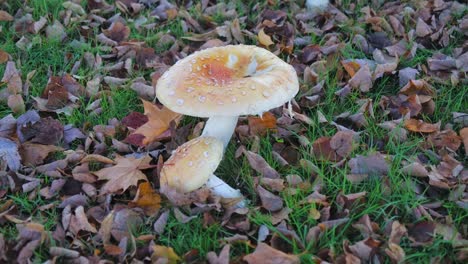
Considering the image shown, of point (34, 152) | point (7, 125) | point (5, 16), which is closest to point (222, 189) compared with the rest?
point (34, 152)

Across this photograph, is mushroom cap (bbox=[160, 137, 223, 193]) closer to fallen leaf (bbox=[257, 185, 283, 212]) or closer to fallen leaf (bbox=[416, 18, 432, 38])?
fallen leaf (bbox=[257, 185, 283, 212])

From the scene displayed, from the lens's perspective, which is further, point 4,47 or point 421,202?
point 4,47

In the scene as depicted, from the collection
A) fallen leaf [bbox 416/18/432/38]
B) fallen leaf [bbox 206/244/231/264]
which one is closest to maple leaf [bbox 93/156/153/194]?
fallen leaf [bbox 206/244/231/264]

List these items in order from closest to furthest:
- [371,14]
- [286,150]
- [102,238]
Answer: [102,238] → [286,150] → [371,14]

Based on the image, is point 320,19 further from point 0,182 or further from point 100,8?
point 0,182

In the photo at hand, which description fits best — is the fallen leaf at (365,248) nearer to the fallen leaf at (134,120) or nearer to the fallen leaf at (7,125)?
the fallen leaf at (134,120)

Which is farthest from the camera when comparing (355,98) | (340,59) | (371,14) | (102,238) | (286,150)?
(371,14)

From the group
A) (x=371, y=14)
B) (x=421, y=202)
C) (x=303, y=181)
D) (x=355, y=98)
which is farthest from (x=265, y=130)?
(x=371, y=14)

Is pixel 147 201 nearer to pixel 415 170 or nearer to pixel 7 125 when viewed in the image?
pixel 7 125
